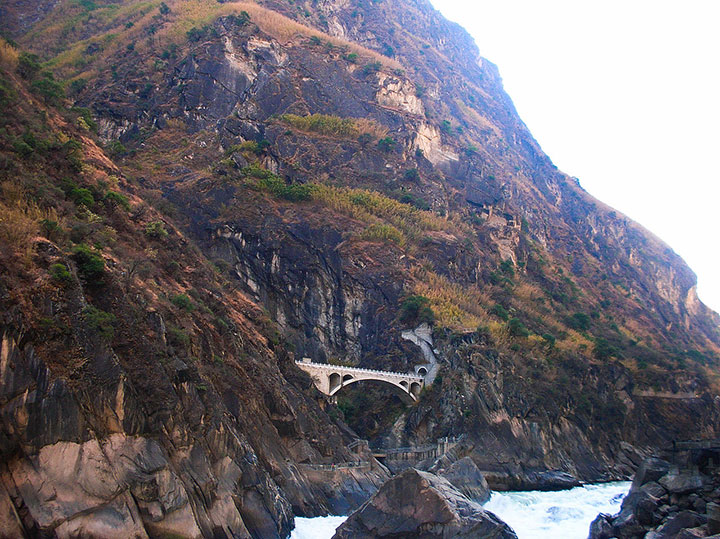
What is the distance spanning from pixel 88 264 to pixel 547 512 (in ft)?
134

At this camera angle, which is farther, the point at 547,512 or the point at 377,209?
the point at 377,209

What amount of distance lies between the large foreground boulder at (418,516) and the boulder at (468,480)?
17.7 metres

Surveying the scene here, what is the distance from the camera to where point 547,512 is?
57.6 m

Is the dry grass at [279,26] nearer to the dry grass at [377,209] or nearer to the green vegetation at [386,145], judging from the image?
the green vegetation at [386,145]

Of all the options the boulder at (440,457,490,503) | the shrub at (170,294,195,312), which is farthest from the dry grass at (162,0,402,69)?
the boulder at (440,457,490,503)

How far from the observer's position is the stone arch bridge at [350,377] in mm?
72938

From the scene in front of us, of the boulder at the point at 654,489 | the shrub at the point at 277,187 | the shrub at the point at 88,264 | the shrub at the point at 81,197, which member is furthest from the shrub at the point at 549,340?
the shrub at the point at 88,264

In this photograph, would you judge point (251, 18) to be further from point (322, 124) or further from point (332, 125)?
point (332, 125)

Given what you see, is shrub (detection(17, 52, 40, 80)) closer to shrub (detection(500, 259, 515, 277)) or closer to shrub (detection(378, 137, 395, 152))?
shrub (detection(378, 137, 395, 152))

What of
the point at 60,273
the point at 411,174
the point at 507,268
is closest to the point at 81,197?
the point at 60,273

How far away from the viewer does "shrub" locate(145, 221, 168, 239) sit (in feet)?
181

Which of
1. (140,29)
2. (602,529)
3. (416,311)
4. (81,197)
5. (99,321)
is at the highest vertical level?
(99,321)

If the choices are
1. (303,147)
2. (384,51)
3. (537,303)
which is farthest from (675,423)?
(384,51)

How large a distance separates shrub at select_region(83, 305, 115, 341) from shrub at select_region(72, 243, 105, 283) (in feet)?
8.53
